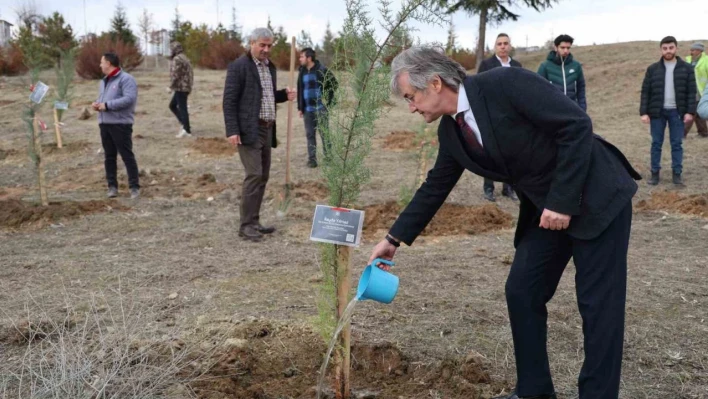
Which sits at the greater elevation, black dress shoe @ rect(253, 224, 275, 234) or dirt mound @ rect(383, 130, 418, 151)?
dirt mound @ rect(383, 130, 418, 151)

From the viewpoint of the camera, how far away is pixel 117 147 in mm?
8562

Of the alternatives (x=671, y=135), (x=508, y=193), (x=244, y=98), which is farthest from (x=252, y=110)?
(x=671, y=135)

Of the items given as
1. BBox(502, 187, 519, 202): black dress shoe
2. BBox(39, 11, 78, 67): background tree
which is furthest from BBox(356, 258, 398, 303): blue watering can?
BBox(39, 11, 78, 67): background tree

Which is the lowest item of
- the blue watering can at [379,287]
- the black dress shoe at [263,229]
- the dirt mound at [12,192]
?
the black dress shoe at [263,229]

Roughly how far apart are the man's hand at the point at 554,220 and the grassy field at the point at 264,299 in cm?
113

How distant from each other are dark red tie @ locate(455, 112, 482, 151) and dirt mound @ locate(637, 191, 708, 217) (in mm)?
5772

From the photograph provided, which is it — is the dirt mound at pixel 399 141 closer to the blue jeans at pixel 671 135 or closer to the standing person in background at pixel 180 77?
the standing person in background at pixel 180 77

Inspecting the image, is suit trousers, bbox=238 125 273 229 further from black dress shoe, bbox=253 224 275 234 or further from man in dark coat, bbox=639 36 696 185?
man in dark coat, bbox=639 36 696 185

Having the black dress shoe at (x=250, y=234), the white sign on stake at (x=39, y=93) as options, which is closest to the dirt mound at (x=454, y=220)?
the black dress shoe at (x=250, y=234)

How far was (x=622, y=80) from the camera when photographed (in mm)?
19562

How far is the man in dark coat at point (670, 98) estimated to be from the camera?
8.88 meters

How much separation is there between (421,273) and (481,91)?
9.81ft

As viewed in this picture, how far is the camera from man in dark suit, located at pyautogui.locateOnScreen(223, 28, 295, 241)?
20.9 ft

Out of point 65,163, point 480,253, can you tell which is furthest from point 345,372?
point 65,163
